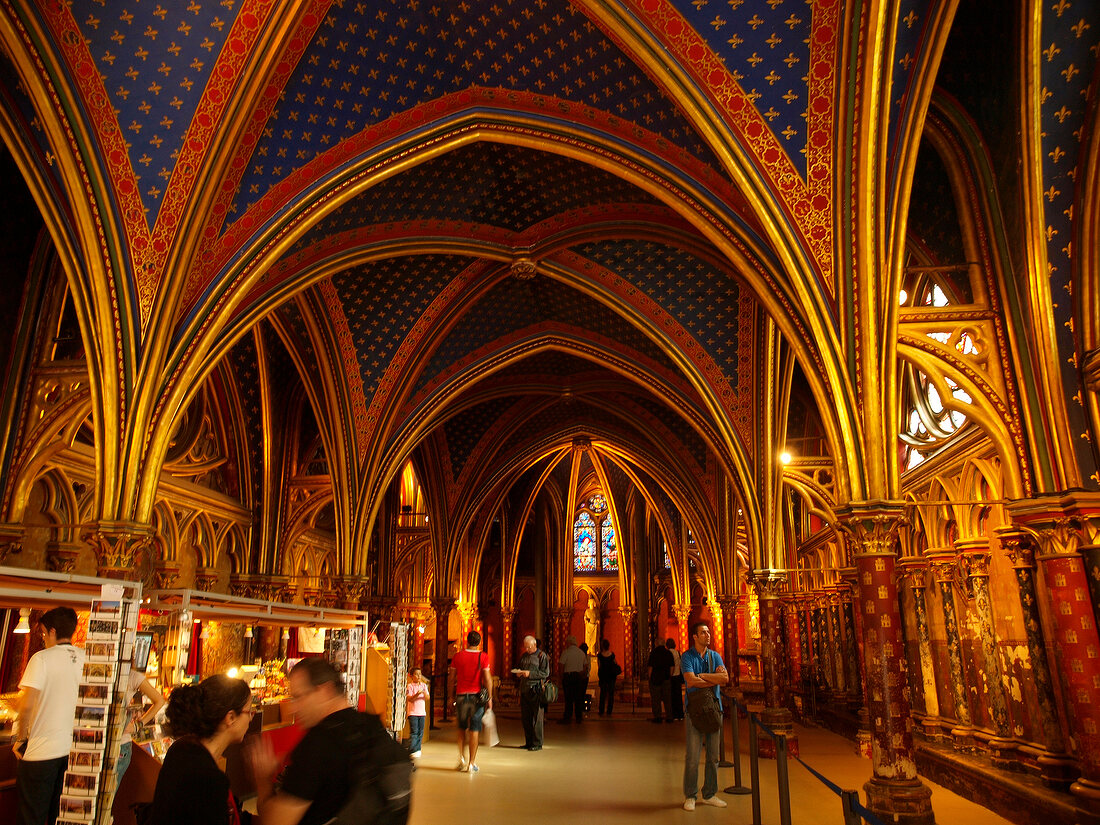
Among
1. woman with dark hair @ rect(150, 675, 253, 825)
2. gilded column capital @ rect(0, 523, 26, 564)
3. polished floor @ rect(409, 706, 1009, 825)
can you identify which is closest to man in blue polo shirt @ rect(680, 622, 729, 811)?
polished floor @ rect(409, 706, 1009, 825)

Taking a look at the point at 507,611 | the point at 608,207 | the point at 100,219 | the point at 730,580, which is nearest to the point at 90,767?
the point at 100,219

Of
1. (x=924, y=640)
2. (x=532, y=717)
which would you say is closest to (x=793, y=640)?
(x=924, y=640)

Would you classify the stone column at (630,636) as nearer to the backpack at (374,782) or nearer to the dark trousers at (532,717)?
the dark trousers at (532,717)

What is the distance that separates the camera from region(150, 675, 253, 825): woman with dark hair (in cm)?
241

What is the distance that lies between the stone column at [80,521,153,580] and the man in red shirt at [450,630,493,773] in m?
3.65

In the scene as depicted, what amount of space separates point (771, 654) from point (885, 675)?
623 cm

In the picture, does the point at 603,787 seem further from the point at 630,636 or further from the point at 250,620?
the point at 630,636

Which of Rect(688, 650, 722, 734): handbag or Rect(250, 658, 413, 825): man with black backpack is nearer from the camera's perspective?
Rect(250, 658, 413, 825): man with black backpack

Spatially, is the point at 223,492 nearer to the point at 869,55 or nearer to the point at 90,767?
the point at 90,767

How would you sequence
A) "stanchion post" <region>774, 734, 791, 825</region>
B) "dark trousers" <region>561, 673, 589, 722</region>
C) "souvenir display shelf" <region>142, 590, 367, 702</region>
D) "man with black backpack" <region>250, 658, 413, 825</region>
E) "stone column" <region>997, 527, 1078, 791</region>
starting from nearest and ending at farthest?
"man with black backpack" <region>250, 658, 413, 825</region>
"stanchion post" <region>774, 734, 791, 825</region>
"souvenir display shelf" <region>142, 590, 367, 702</region>
"stone column" <region>997, 527, 1078, 791</region>
"dark trousers" <region>561, 673, 589, 722</region>

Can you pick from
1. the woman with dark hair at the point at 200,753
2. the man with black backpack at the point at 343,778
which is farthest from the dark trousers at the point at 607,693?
the man with black backpack at the point at 343,778

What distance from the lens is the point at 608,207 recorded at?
1109cm

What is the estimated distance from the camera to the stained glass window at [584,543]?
3073 centimetres

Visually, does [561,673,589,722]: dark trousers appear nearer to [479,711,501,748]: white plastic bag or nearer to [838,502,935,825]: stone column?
[479,711,501,748]: white plastic bag
